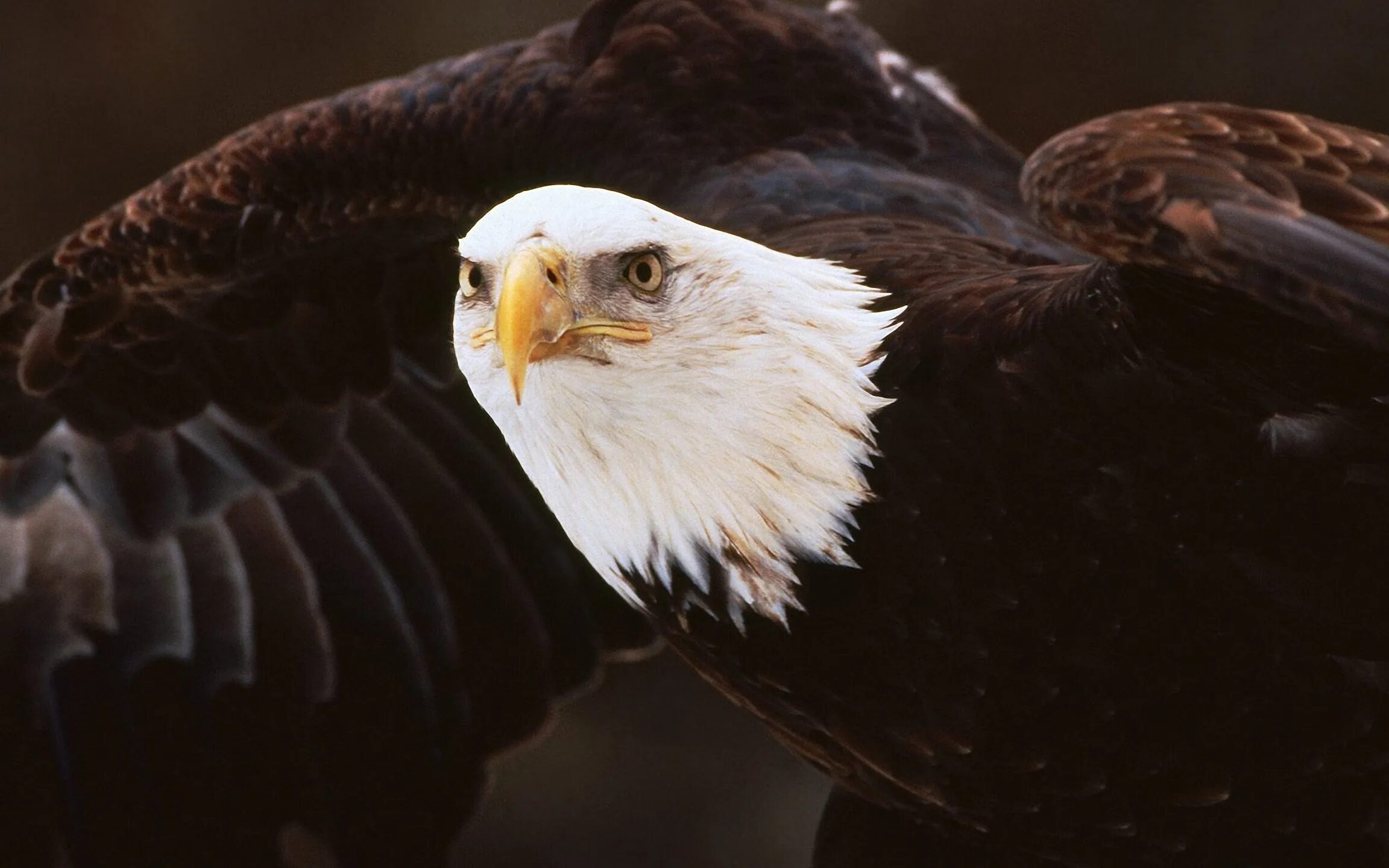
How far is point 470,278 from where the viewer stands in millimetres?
1979

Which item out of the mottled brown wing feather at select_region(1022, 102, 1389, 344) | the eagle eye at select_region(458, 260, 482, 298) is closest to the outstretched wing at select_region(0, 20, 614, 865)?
the eagle eye at select_region(458, 260, 482, 298)

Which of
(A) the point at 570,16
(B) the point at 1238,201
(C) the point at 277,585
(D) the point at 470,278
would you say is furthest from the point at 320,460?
(A) the point at 570,16

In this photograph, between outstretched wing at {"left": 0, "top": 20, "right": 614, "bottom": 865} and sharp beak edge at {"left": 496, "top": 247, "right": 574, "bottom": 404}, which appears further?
outstretched wing at {"left": 0, "top": 20, "right": 614, "bottom": 865}

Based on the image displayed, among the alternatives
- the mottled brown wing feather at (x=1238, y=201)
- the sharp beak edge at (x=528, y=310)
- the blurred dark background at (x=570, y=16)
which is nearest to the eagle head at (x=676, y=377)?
the sharp beak edge at (x=528, y=310)

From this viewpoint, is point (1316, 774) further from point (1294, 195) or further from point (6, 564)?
point (6, 564)

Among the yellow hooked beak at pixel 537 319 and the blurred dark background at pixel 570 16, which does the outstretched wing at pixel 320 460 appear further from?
the blurred dark background at pixel 570 16

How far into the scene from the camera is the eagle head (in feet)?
6.16

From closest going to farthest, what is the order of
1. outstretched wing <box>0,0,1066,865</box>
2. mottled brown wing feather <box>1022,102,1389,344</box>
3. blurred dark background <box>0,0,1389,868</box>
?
1. mottled brown wing feather <box>1022,102,1389,344</box>
2. outstretched wing <box>0,0,1066,865</box>
3. blurred dark background <box>0,0,1389,868</box>

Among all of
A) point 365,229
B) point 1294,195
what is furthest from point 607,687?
point 1294,195

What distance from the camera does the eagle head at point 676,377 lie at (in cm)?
188

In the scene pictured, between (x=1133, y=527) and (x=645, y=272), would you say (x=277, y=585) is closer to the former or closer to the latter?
(x=645, y=272)

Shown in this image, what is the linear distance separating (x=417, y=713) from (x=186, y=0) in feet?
9.24

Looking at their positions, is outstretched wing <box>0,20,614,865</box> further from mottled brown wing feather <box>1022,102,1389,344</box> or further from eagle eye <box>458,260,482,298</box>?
mottled brown wing feather <box>1022,102,1389,344</box>

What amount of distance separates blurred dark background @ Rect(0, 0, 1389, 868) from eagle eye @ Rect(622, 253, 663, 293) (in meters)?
2.81
